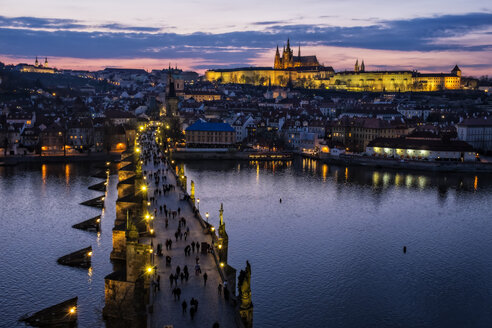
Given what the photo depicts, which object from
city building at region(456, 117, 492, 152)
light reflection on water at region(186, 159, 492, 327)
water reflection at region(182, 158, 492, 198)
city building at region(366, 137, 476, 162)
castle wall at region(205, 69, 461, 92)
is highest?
castle wall at region(205, 69, 461, 92)

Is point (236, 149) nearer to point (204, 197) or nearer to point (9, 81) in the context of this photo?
point (204, 197)

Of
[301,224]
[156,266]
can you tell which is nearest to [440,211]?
[301,224]

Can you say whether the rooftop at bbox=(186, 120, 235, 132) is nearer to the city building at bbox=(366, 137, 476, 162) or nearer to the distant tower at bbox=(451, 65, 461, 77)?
the city building at bbox=(366, 137, 476, 162)

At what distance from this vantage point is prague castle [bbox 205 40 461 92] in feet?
433

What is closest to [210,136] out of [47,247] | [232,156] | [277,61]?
[232,156]

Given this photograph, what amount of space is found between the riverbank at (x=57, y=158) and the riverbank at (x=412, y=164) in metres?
21.0

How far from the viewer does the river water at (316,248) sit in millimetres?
16359

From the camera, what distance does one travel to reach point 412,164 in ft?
156

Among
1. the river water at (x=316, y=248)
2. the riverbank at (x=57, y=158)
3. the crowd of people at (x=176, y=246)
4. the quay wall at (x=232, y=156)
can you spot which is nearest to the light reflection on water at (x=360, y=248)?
the river water at (x=316, y=248)

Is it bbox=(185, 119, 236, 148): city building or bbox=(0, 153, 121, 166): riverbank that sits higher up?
bbox=(185, 119, 236, 148): city building

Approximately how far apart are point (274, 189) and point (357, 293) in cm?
1847

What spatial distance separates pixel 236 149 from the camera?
5722 centimetres

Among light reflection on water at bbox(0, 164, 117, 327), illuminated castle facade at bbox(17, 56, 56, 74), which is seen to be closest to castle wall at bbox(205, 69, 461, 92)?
illuminated castle facade at bbox(17, 56, 56, 74)

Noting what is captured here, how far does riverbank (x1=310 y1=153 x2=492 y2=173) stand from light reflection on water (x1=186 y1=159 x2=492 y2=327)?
6.25 m
